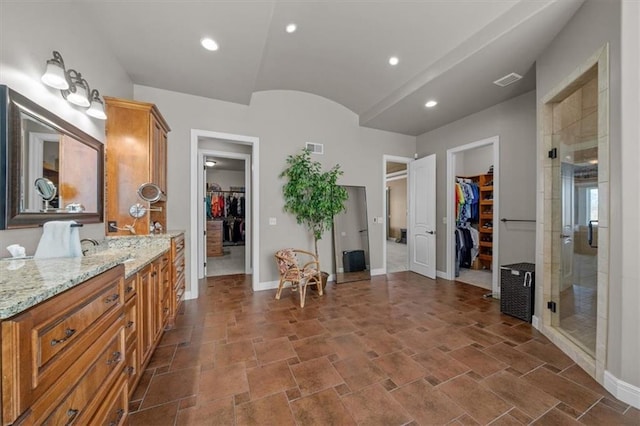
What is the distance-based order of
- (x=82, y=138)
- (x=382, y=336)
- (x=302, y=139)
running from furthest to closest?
(x=302, y=139) < (x=382, y=336) < (x=82, y=138)

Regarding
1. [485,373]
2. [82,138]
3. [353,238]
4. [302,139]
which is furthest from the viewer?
[353,238]

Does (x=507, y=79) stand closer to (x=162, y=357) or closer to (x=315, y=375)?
(x=315, y=375)

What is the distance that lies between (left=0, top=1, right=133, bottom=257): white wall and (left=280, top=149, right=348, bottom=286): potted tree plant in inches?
89.5

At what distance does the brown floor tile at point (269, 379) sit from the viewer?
5.83 ft

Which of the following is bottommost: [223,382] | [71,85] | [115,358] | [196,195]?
[223,382]

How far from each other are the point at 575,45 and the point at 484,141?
75.3 inches

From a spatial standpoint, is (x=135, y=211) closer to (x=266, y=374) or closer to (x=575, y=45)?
(x=266, y=374)

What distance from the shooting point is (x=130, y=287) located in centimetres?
162

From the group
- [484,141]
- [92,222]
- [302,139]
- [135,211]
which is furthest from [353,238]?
[92,222]

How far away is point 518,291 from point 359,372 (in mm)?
2219

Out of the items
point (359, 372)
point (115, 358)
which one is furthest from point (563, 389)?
point (115, 358)

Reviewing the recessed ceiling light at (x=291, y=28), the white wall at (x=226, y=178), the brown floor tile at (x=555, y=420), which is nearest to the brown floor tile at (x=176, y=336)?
the brown floor tile at (x=555, y=420)

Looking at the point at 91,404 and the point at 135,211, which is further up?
the point at 135,211

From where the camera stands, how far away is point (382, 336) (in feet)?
8.30
